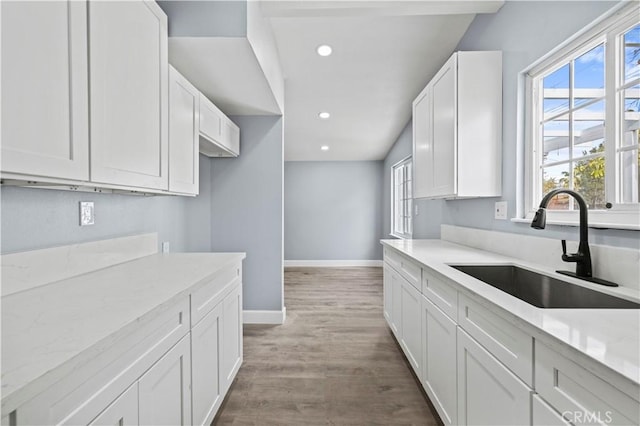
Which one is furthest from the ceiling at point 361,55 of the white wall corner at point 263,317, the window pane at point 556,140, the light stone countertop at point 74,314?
the white wall corner at point 263,317

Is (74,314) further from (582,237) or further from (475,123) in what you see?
(475,123)

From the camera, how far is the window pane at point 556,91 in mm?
1725

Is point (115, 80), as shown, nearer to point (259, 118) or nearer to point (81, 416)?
point (81, 416)

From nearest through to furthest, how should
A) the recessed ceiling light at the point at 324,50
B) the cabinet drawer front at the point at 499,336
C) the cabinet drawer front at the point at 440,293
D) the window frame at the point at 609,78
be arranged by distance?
the cabinet drawer front at the point at 499,336, the window frame at the point at 609,78, the cabinet drawer front at the point at 440,293, the recessed ceiling light at the point at 324,50

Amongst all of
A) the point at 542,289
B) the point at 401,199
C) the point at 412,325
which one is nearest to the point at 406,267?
the point at 412,325

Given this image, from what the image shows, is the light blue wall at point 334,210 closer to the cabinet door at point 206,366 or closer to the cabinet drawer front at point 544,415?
the cabinet door at point 206,366

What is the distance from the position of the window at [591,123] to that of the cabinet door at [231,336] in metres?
1.93

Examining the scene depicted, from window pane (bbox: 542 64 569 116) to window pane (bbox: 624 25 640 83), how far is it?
1.20ft

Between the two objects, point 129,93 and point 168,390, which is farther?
point 129,93

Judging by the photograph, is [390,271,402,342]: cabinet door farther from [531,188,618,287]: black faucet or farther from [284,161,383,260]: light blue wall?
[284,161,383,260]: light blue wall

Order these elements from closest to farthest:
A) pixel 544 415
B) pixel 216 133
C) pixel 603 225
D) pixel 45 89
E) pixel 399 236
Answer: pixel 544 415 < pixel 45 89 < pixel 603 225 < pixel 216 133 < pixel 399 236

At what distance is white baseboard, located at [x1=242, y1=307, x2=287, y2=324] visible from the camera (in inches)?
125

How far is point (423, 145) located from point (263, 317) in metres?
2.35

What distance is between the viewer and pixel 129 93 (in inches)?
54.2
